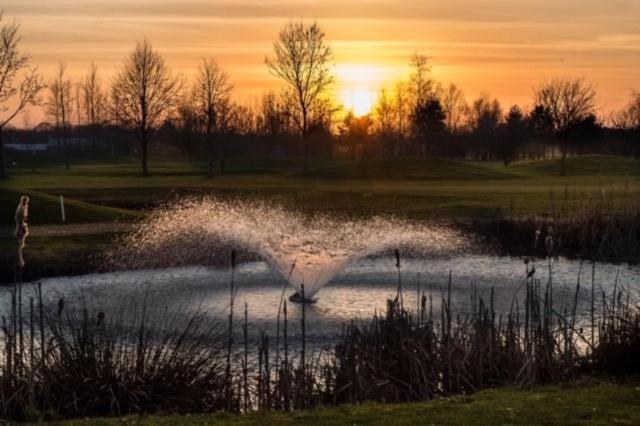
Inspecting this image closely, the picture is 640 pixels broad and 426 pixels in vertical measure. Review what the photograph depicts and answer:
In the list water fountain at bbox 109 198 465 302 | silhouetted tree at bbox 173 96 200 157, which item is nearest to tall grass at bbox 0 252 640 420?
water fountain at bbox 109 198 465 302

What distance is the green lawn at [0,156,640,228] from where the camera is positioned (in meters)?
40.0

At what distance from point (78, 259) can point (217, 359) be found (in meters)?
16.7

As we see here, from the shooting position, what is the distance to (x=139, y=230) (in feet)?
111

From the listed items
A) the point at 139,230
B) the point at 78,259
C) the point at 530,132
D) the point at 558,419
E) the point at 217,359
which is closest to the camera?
the point at 558,419

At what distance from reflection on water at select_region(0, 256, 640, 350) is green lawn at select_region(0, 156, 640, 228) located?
9.92 m

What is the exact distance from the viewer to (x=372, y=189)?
55.4m

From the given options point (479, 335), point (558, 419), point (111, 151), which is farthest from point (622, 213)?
point (111, 151)

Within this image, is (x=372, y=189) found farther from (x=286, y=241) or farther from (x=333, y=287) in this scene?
(x=333, y=287)

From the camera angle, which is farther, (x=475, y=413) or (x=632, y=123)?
(x=632, y=123)

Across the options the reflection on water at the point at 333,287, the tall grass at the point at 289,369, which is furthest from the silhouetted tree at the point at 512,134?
the tall grass at the point at 289,369

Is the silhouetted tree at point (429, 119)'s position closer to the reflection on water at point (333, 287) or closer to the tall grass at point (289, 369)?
the reflection on water at point (333, 287)

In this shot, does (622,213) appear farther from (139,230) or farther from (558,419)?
(558,419)

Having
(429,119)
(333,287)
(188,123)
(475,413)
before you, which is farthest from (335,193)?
(429,119)

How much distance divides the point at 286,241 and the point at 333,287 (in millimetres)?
3232
